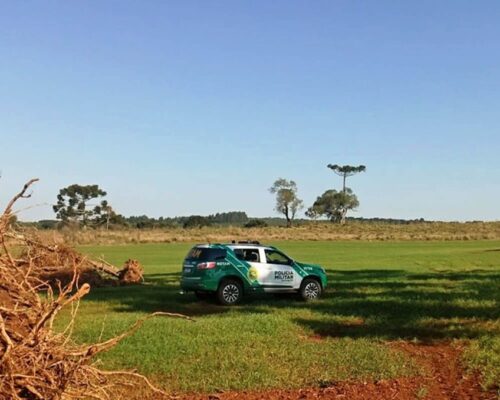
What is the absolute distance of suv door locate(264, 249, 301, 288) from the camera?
19.8m

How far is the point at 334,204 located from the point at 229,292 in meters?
141

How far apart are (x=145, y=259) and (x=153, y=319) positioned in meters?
31.3

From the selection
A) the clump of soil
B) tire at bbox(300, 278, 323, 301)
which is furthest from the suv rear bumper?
the clump of soil

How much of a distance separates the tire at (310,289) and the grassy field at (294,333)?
54 centimetres

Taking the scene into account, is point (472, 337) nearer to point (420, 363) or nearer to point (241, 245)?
point (420, 363)

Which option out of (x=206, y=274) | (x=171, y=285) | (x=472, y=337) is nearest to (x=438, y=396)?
(x=472, y=337)

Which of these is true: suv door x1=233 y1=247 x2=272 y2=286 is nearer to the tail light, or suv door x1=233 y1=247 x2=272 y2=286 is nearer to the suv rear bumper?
the tail light

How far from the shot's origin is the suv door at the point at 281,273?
65.1 feet

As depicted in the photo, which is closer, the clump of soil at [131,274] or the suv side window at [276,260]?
the suv side window at [276,260]

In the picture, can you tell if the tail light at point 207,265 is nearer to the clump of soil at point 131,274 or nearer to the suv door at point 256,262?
the suv door at point 256,262

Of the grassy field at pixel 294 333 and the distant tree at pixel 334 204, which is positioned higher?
the distant tree at pixel 334 204

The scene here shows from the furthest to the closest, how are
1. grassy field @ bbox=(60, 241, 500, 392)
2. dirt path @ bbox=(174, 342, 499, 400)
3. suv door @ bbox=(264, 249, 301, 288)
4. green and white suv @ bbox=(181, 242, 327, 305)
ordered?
suv door @ bbox=(264, 249, 301, 288) → green and white suv @ bbox=(181, 242, 327, 305) → grassy field @ bbox=(60, 241, 500, 392) → dirt path @ bbox=(174, 342, 499, 400)

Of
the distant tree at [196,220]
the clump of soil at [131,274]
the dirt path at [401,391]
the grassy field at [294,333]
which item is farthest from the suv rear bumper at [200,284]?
the distant tree at [196,220]

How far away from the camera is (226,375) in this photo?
9836 mm
